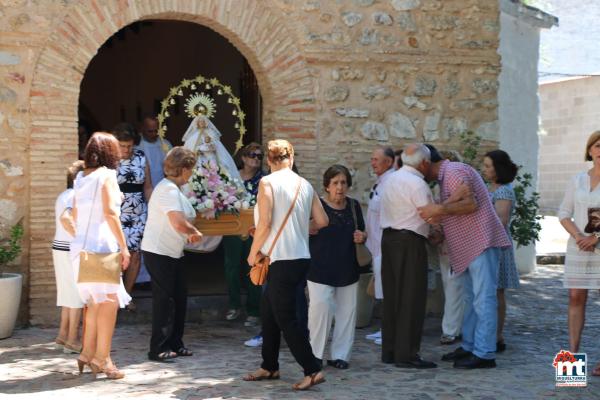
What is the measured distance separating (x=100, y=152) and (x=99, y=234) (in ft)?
1.85

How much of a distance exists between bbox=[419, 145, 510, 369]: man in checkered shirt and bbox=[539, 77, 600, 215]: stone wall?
50.3 ft

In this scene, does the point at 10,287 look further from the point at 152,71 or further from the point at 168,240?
the point at 152,71

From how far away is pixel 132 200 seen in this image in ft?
27.4

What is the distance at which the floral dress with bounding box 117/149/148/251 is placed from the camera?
8.32m

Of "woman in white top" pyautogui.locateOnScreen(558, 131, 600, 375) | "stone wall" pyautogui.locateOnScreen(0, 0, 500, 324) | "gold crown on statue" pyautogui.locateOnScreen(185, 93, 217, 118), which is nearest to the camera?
"woman in white top" pyautogui.locateOnScreen(558, 131, 600, 375)

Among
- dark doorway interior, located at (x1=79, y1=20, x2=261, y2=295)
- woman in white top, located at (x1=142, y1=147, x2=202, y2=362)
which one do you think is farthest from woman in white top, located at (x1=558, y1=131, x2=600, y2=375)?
dark doorway interior, located at (x1=79, y1=20, x2=261, y2=295)

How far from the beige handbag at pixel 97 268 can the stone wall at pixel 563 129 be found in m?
17.1

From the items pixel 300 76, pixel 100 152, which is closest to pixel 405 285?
pixel 100 152

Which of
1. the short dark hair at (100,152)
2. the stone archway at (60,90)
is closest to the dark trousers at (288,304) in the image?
the short dark hair at (100,152)

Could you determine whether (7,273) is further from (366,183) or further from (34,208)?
(366,183)

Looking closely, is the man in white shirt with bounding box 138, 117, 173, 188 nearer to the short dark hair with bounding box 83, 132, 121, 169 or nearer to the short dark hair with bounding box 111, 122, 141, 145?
the short dark hair with bounding box 111, 122, 141, 145

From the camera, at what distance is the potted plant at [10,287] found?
7645 millimetres

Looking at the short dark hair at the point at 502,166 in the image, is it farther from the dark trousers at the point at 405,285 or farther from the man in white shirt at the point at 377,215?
the dark trousers at the point at 405,285

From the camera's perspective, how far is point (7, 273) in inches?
317
